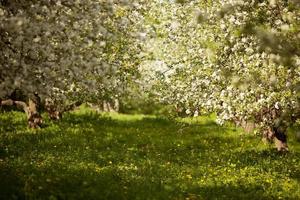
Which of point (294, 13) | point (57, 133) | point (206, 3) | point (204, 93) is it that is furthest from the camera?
point (57, 133)

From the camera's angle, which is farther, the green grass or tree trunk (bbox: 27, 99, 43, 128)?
tree trunk (bbox: 27, 99, 43, 128)

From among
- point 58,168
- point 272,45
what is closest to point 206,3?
point 58,168

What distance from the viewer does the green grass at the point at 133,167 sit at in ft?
52.9

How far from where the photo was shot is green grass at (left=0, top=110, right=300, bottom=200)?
1611 cm

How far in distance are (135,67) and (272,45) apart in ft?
81.9

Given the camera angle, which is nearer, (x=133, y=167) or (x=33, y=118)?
(x=133, y=167)

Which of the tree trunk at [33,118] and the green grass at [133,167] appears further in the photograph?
the tree trunk at [33,118]

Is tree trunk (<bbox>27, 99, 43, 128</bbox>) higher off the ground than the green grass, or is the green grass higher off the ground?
tree trunk (<bbox>27, 99, 43, 128</bbox>)

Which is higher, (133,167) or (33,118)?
(33,118)

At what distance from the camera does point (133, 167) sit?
2102cm

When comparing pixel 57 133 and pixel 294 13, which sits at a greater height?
pixel 294 13

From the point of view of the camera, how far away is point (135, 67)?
3500cm

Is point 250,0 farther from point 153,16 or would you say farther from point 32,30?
point 153,16

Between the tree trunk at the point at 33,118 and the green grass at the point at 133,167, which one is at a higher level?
the tree trunk at the point at 33,118
